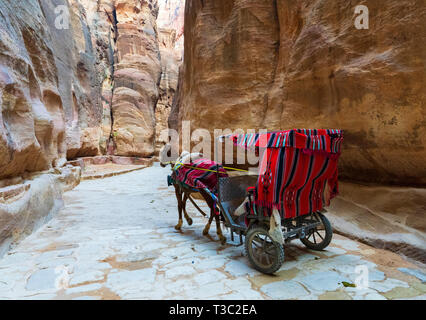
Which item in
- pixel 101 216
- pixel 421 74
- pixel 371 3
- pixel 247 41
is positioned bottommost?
pixel 101 216

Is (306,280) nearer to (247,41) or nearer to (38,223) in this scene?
(38,223)

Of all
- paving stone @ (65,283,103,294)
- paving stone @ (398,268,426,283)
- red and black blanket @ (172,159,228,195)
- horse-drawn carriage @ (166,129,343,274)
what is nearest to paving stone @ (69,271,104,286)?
paving stone @ (65,283,103,294)

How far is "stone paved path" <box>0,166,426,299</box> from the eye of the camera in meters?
2.53

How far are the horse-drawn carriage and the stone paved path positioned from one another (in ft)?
1.16

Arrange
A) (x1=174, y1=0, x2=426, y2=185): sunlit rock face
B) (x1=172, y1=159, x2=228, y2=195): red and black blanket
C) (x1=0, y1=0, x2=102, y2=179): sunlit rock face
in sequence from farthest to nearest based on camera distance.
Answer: (x1=0, y1=0, x2=102, y2=179): sunlit rock face < (x1=172, y1=159, x2=228, y2=195): red and black blanket < (x1=174, y1=0, x2=426, y2=185): sunlit rock face

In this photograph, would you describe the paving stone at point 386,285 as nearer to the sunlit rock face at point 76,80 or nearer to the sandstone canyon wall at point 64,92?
the sandstone canyon wall at point 64,92

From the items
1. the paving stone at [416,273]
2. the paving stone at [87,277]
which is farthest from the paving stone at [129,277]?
the paving stone at [416,273]

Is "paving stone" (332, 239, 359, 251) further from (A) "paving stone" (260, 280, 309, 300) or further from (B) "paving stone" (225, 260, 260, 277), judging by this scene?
(B) "paving stone" (225, 260, 260, 277)

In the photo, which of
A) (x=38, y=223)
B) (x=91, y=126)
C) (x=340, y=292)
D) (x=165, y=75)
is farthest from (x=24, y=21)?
(x=165, y=75)

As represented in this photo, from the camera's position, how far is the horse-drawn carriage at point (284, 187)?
286 centimetres

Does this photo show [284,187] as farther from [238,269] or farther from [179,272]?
[179,272]

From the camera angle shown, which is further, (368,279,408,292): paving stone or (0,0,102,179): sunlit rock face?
(0,0,102,179): sunlit rock face
